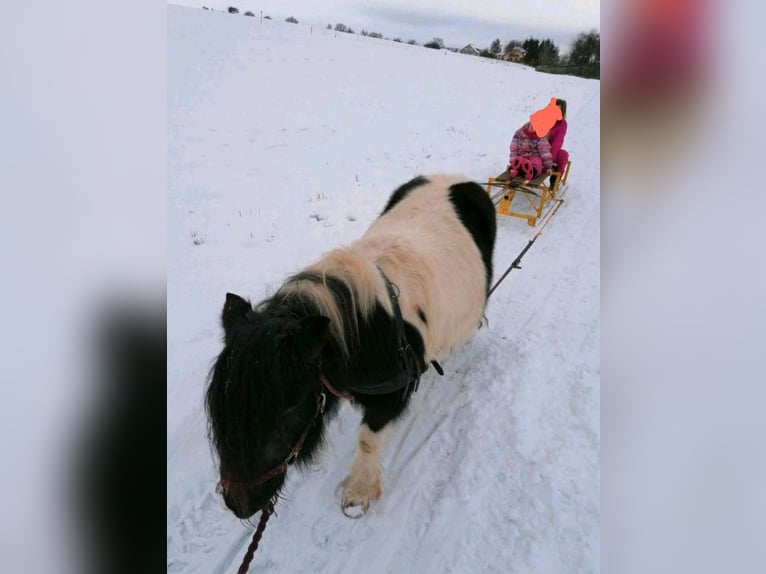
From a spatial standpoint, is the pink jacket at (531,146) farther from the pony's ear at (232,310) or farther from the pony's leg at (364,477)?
the pony's ear at (232,310)

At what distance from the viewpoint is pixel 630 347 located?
932mm

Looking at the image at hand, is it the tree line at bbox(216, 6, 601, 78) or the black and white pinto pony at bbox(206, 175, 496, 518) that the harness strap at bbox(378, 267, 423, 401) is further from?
the tree line at bbox(216, 6, 601, 78)

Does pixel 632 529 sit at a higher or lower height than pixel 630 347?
lower

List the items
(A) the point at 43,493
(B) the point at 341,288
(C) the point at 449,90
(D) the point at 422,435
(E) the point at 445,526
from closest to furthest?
1. (A) the point at 43,493
2. (B) the point at 341,288
3. (E) the point at 445,526
4. (D) the point at 422,435
5. (C) the point at 449,90

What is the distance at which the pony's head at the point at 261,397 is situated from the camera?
1.98m

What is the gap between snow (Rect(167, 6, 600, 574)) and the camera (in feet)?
8.98

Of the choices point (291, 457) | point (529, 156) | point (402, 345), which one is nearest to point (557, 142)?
point (529, 156)

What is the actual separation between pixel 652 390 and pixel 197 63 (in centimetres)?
1085

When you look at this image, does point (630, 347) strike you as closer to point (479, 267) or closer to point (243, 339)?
point (243, 339)

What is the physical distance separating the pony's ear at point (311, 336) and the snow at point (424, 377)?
4.33 ft

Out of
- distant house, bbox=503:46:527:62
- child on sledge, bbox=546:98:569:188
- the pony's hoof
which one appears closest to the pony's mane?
the pony's hoof

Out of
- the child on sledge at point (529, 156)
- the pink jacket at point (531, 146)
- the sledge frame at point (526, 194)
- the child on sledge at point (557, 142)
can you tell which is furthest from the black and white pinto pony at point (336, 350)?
the child on sledge at point (557, 142)

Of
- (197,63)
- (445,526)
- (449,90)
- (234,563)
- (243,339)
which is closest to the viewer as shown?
(243,339)

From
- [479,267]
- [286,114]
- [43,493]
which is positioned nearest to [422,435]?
[479,267]
